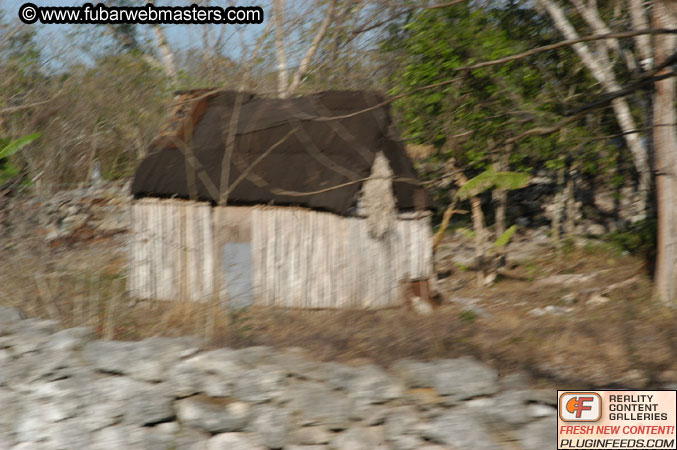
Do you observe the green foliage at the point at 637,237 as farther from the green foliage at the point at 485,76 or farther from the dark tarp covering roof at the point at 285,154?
the dark tarp covering roof at the point at 285,154

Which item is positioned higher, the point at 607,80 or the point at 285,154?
the point at 607,80

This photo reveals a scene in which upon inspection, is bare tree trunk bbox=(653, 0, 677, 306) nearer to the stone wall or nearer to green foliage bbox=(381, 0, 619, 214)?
green foliage bbox=(381, 0, 619, 214)

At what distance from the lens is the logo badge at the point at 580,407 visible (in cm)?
541

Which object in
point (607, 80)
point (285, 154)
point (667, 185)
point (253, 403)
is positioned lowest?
point (253, 403)

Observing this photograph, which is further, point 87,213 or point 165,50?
point 165,50

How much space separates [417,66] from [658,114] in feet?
15.0

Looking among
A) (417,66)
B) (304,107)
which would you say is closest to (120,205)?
(304,107)

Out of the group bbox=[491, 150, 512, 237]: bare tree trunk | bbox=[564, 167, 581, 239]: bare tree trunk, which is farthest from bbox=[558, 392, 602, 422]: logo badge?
bbox=[564, 167, 581, 239]: bare tree trunk

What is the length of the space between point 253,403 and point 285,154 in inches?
218

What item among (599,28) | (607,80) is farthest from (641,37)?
(607,80)

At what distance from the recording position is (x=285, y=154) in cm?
1076

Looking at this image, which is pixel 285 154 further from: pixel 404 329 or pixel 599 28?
pixel 599 28

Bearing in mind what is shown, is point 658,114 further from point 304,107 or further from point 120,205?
point 120,205

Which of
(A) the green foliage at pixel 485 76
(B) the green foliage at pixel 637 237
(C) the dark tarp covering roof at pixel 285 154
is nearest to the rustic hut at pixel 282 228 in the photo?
(C) the dark tarp covering roof at pixel 285 154
